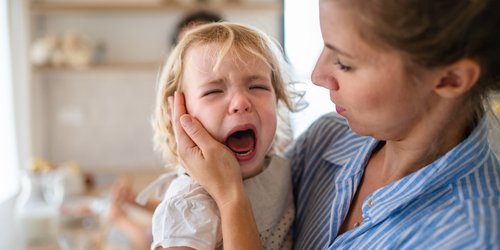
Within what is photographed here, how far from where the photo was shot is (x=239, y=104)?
1.02 m

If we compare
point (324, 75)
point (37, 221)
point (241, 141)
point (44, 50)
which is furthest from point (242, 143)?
point (44, 50)

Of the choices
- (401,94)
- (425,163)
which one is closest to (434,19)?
(401,94)

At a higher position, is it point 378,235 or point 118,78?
point 378,235

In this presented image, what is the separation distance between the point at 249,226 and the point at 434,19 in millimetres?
467

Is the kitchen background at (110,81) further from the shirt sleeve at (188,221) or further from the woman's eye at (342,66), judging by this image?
the woman's eye at (342,66)

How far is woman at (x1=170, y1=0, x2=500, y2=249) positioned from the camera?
2.40 feet

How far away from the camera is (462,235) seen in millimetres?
714

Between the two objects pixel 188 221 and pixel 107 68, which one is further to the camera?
pixel 107 68

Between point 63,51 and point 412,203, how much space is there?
142 inches

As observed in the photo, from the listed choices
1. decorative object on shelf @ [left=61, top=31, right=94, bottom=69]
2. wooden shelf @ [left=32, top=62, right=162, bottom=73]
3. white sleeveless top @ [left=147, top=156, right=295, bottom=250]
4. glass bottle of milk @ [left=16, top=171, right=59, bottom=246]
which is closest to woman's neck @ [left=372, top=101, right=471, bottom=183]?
white sleeveless top @ [left=147, top=156, right=295, bottom=250]

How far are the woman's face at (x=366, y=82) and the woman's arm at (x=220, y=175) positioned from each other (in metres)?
0.25

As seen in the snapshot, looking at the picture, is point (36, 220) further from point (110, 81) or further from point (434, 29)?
point (434, 29)

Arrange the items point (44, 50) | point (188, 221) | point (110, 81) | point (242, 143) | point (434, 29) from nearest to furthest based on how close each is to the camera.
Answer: point (434, 29), point (188, 221), point (242, 143), point (44, 50), point (110, 81)

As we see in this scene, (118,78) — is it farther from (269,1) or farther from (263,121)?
(263,121)
